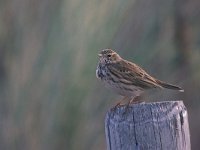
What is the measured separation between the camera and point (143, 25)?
9.29m

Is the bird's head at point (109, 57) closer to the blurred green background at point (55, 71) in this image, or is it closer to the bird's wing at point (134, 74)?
the bird's wing at point (134, 74)

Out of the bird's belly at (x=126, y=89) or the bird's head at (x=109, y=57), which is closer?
the bird's belly at (x=126, y=89)

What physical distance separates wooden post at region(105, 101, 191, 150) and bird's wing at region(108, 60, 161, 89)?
209 centimetres

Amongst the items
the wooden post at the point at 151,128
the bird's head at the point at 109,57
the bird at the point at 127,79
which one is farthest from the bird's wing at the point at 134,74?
the wooden post at the point at 151,128

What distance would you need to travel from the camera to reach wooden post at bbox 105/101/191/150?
418 centimetres

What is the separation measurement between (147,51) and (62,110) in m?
1.40

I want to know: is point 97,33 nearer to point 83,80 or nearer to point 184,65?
point 83,80

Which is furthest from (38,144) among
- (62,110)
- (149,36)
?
(149,36)

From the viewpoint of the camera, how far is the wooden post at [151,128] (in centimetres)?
418

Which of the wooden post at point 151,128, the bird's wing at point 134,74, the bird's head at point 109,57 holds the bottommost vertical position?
the wooden post at point 151,128

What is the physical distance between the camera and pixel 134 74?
21.4ft

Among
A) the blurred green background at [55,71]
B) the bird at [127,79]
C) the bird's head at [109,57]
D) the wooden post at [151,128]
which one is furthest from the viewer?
the blurred green background at [55,71]

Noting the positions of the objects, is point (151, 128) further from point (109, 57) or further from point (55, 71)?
point (55, 71)

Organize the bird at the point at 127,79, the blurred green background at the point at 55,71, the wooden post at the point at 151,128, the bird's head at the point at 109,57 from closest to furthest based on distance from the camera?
the wooden post at the point at 151,128 < the bird at the point at 127,79 < the bird's head at the point at 109,57 < the blurred green background at the point at 55,71
